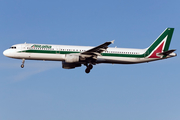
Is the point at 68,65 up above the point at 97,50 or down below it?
below

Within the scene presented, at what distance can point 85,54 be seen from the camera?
2062 inches

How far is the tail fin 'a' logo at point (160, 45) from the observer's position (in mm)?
56344

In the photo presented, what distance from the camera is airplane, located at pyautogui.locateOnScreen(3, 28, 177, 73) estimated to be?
52406mm

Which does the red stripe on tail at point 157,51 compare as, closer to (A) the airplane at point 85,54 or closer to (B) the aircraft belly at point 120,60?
(A) the airplane at point 85,54

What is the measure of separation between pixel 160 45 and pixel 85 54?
14.0 meters

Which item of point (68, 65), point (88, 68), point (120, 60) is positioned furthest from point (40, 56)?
point (120, 60)

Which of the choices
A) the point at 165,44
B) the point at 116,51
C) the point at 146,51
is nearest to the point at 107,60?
Answer: the point at 116,51

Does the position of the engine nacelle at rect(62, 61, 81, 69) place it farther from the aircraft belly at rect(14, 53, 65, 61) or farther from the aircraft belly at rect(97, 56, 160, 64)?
the aircraft belly at rect(97, 56, 160, 64)

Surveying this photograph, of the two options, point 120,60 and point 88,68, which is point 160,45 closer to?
point 120,60

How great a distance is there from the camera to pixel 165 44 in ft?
190

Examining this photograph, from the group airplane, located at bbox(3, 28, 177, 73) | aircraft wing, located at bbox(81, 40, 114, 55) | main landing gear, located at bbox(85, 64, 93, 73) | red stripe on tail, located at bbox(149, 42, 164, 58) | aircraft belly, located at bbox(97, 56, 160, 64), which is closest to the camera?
aircraft wing, located at bbox(81, 40, 114, 55)

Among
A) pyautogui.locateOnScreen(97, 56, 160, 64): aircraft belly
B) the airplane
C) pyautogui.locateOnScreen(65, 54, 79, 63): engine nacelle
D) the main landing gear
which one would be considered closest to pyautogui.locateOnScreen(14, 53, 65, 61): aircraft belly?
the airplane

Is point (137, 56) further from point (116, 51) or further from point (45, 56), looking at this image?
point (45, 56)

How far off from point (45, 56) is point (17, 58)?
462 centimetres
